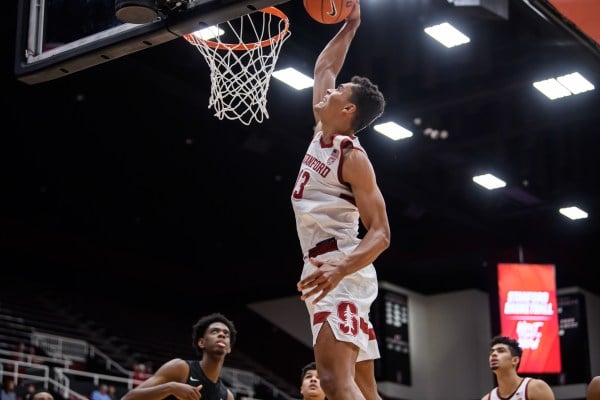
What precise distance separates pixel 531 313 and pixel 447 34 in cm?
713

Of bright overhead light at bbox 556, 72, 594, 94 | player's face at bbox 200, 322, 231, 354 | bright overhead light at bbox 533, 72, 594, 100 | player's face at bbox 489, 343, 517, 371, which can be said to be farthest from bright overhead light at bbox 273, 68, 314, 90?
player's face at bbox 200, 322, 231, 354

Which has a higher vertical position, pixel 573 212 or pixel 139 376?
pixel 573 212

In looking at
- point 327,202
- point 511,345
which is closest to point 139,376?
point 511,345

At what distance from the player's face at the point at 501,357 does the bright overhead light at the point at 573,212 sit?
9.49 m

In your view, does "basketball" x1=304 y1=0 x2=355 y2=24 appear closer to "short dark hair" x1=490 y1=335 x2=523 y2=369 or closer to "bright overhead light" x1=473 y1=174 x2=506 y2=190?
"short dark hair" x1=490 y1=335 x2=523 y2=369

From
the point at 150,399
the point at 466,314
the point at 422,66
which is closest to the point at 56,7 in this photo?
the point at 150,399

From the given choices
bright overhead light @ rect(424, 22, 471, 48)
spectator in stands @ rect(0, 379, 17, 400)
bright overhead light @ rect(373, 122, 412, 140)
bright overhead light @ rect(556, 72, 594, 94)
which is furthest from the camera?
bright overhead light @ rect(373, 122, 412, 140)

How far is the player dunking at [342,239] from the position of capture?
3832 millimetres

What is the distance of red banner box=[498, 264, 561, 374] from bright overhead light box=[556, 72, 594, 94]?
5074 mm

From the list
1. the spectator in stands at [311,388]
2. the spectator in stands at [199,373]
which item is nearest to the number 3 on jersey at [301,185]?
the spectator in stands at [199,373]

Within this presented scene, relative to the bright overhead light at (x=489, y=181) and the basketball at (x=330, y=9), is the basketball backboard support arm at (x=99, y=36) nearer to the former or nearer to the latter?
the basketball at (x=330, y=9)

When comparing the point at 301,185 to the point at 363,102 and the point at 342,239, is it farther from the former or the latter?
the point at 363,102

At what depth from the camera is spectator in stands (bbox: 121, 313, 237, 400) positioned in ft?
19.1

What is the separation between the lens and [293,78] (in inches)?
480
